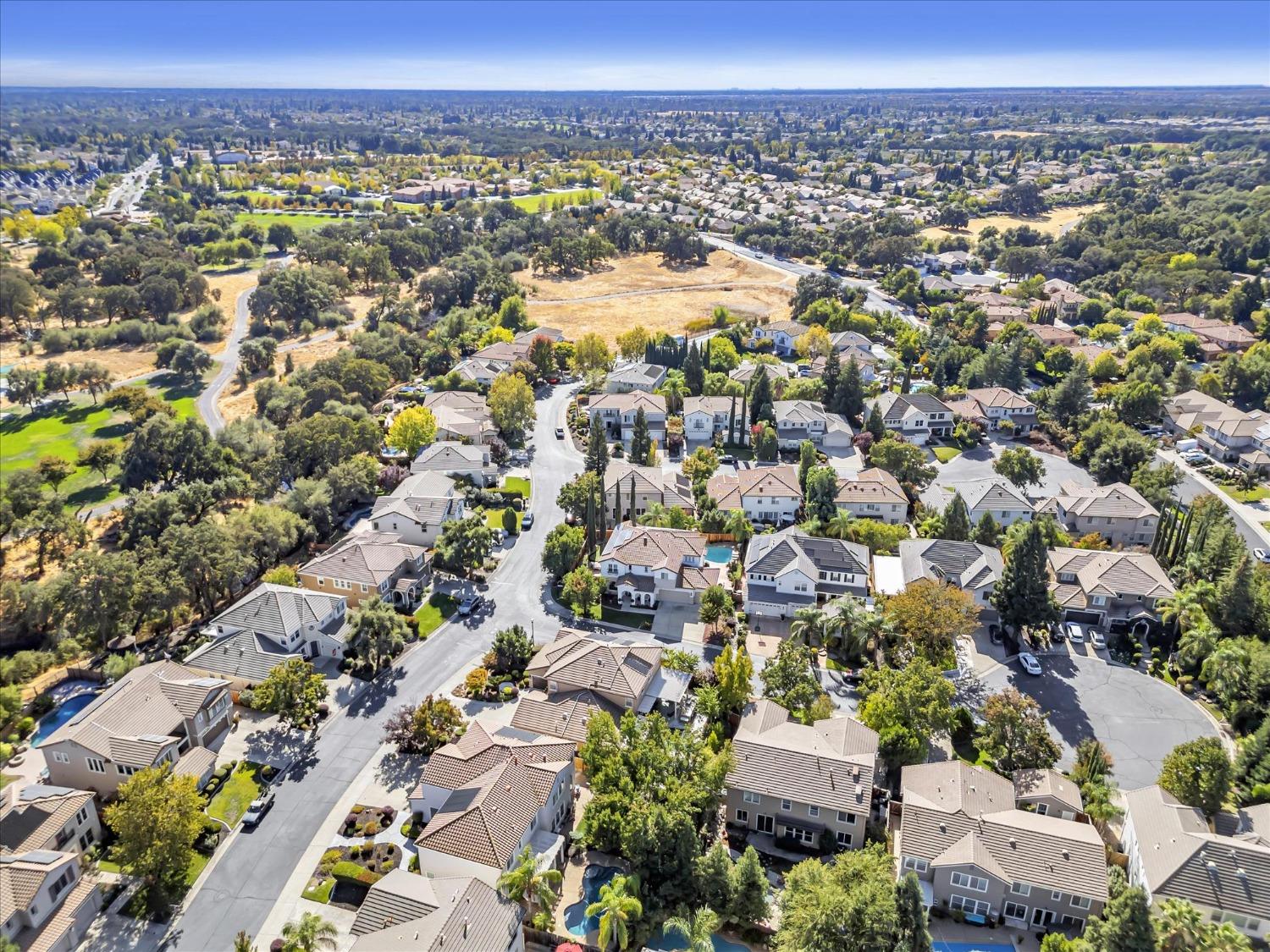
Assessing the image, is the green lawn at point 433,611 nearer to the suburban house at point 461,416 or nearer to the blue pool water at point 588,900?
the blue pool water at point 588,900

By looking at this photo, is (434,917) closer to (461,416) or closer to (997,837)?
(997,837)

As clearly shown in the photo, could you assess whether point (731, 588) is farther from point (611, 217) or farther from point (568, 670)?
point (611, 217)

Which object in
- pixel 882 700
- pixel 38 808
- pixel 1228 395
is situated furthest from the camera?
pixel 1228 395

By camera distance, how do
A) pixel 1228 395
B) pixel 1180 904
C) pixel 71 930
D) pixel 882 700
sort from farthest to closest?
1. pixel 1228 395
2. pixel 882 700
3. pixel 71 930
4. pixel 1180 904

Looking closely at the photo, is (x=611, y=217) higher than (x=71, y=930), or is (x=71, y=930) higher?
(x=611, y=217)

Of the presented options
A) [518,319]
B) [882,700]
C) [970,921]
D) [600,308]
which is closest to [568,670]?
[882,700]

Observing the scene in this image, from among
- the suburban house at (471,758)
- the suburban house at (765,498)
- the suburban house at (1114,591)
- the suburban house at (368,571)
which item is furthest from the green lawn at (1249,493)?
the suburban house at (368,571)

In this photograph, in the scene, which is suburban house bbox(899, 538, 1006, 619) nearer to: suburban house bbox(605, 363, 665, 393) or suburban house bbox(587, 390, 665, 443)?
suburban house bbox(587, 390, 665, 443)
